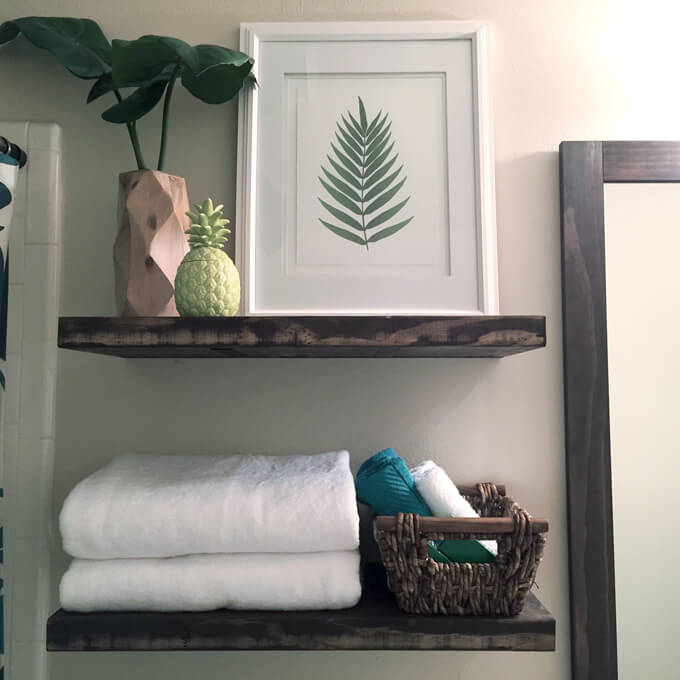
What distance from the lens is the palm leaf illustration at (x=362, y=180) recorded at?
0.98 meters

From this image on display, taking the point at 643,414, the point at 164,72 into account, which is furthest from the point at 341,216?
the point at 643,414

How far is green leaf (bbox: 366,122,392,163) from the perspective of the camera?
3.25 feet

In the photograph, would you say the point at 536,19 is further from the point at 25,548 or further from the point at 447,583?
the point at 25,548

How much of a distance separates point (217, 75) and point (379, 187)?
0.28 m

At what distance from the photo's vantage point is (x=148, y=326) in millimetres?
772

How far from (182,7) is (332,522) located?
0.82 meters

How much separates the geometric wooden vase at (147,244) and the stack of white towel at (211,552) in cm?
27

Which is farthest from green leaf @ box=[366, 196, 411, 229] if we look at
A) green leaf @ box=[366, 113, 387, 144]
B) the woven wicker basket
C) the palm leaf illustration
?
the woven wicker basket

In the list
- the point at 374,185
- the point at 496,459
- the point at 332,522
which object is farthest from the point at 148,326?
the point at 496,459

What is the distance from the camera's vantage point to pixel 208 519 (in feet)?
2.48

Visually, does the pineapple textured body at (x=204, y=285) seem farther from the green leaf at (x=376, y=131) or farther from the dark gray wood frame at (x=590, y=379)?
the dark gray wood frame at (x=590, y=379)

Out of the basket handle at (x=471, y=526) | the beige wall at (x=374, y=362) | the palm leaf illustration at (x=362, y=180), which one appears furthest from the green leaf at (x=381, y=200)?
the basket handle at (x=471, y=526)

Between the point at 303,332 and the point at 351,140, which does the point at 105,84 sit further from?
the point at 303,332

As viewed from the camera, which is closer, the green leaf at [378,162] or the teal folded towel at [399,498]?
the teal folded towel at [399,498]
